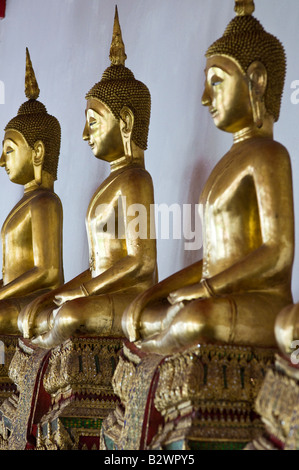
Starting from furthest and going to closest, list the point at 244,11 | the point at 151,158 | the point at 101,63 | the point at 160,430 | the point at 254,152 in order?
1. the point at 101,63
2. the point at 151,158
3. the point at 244,11
4. the point at 254,152
5. the point at 160,430

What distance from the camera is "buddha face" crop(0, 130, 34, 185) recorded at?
4355mm

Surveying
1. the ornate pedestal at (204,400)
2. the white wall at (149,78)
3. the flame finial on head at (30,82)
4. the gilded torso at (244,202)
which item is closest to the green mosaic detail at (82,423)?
the ornate pedestal at (204,400)

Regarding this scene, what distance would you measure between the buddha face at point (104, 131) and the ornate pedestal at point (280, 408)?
5.18ft

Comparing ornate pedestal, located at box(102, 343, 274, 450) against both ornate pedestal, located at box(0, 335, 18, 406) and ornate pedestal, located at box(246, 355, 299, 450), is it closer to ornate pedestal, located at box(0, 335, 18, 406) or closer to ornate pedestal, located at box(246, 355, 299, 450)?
ornate pedestal, located at box(246, 355, 299, 450)

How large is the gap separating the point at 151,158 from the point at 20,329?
0.96 m

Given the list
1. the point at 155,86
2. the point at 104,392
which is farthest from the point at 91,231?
the point at 155,86

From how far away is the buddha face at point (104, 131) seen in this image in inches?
148

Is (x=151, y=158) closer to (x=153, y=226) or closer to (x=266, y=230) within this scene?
(x=153, y=226)

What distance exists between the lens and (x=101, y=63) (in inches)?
190

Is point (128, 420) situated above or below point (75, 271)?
below

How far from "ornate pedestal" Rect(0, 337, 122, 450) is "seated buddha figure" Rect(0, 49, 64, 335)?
552mm

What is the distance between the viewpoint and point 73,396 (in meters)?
3.34

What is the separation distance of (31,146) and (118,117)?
28.6 inches

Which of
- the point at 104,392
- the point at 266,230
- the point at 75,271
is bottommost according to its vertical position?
the point at 104,392
